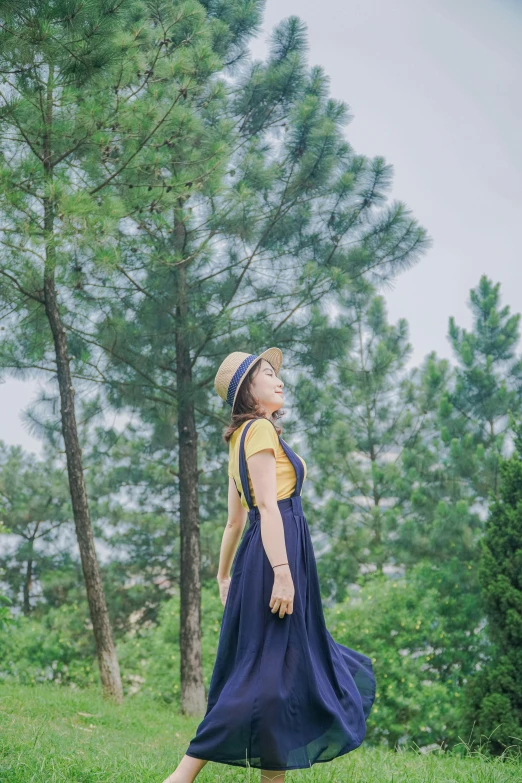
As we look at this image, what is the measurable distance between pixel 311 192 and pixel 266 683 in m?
6.80

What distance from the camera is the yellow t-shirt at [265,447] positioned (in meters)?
2.41

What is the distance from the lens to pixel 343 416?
1273 cm

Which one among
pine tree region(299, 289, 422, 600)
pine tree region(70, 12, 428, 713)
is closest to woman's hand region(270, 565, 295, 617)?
pine tree region(70, 12, 428, 713)

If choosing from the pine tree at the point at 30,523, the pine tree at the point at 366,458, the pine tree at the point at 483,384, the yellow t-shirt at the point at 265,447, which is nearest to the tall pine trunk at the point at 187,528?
the pine tree at the point at 366,458

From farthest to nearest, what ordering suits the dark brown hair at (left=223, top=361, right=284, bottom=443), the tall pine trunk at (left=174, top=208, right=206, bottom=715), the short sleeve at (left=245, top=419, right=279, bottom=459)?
the tall pine trunk at (left=174, top=208, right=206, bottom=715) < the dark brown hair at (left=223, top=361, right=284, bottom=443) < the short sleeve at (left=245, top=419, right=279, bottom=459)

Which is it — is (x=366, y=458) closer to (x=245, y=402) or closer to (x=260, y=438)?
(x=245, y=402)

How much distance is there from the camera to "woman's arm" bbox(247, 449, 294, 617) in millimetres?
2279

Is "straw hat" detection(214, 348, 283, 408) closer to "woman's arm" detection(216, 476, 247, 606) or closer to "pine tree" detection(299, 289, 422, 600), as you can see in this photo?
"woman's arm" detection(216, 476, 247, 606)

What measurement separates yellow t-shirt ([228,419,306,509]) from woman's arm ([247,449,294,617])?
0.03 metres

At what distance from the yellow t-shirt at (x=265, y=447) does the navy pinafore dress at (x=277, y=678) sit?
0.07 feet

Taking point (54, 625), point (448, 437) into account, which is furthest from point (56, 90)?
point (54, 625)

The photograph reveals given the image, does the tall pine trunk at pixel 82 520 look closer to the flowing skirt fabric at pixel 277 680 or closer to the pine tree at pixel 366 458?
the flowing skirt fabric at pixel 277 680

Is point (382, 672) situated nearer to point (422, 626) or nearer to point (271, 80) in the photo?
point (422, 626)

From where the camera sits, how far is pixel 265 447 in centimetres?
239
